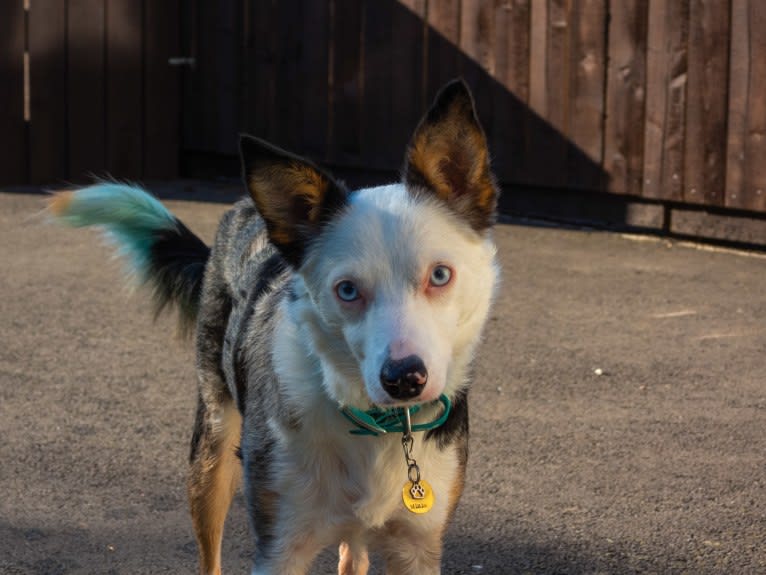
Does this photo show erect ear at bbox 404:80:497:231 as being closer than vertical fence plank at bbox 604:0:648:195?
Yes

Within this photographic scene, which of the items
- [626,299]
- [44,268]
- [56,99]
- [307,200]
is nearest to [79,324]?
Result: [44,268]

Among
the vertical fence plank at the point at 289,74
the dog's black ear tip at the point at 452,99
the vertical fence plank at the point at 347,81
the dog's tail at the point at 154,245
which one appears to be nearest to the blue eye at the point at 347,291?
the dog's black ear tip at the point at 452,99

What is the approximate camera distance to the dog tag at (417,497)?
11.4 feet

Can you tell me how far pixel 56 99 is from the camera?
463 inches

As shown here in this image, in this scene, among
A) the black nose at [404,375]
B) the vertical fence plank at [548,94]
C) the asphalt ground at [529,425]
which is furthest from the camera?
the vertical fence plank at [548,94]

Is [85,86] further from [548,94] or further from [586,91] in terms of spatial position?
[586,91]

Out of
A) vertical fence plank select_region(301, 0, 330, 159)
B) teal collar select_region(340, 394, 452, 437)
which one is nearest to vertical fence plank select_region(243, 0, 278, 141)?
vertical fence plank select_region(301, 0, 330, 159)

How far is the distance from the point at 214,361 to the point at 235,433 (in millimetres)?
247

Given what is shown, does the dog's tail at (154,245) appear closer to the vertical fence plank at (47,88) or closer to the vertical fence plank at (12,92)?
the vertical fence plank at (12,92)

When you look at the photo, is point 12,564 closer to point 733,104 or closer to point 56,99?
point 733,104

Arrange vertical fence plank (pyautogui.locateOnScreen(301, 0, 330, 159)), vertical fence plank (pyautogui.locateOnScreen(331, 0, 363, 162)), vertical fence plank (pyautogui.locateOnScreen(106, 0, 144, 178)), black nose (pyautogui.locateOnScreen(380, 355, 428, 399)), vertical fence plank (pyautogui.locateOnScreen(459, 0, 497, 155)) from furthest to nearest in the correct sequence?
vertical fence plank (pyautogui.locateOnScreen(106, 0, 144, 178)), vertical fence plank (pyautogui.locateOnScreen(301, 0, 330, 159)), vertical fence plank (pyautogui.locateOnScreen(331, 0, 363, 162)), vertical fence plank (pyautogui.locateOnScreen(459, 0, 497, 155)), black nose (pyautogui.locateOnScreen(380, 355, 428, 399))

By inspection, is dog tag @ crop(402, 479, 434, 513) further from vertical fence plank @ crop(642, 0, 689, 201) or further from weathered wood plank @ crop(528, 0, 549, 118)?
weathered wood plank @ crop(528, 0, 549, 118)

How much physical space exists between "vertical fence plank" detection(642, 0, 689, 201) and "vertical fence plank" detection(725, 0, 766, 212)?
38 cm

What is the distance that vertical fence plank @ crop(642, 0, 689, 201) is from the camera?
905 cm
